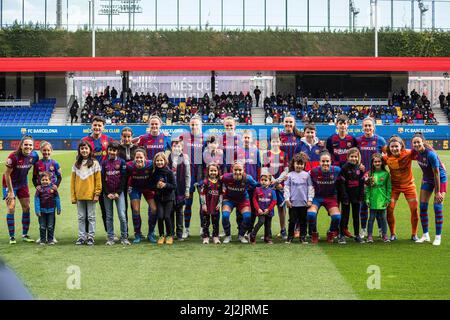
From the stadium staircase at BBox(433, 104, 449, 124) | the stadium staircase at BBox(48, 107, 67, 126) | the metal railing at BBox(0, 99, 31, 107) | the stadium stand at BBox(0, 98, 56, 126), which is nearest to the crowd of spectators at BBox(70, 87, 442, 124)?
the stadium staircase at BBox(433, 104, 449, 124)

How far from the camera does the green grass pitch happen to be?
784 centimetres

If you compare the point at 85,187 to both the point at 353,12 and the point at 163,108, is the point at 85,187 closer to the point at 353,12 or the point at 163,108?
the point at 163,108

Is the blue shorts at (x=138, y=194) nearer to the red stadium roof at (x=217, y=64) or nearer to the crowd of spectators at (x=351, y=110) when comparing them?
the crowd of spectators at (x=351, y=110)

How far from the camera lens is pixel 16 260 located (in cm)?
979

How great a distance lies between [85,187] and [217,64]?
36503mm

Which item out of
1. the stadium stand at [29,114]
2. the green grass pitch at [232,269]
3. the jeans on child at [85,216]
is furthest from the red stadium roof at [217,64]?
the jeans on child at [85,216]

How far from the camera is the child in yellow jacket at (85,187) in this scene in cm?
1119

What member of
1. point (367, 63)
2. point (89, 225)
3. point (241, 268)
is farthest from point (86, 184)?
point (367, 63)

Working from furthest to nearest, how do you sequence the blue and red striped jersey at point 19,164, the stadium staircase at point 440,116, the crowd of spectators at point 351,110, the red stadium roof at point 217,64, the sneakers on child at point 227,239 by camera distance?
1. the red stadium roof at point 217,64
2. the stadium staircase at point 440,116
3. the crowd of spectators at point 351,110
4. the blue and red striped jersey at point 19,164
5. the sneakers on child at point 227,239

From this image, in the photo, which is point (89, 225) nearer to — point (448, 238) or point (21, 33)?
point (448, 238)

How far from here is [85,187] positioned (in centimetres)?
1118

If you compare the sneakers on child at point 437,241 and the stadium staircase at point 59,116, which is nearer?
the sneakers on child at point 437,241

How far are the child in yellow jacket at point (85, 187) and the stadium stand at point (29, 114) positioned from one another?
31924 mm

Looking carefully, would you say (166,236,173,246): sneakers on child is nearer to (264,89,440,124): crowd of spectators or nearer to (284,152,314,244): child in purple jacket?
(284,152,314,244): child in purple jacket
